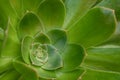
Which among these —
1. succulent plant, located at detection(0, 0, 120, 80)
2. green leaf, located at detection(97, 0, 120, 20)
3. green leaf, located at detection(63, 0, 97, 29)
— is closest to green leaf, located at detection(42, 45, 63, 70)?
succulent plant, located at detection(0, 0, 120, 80)

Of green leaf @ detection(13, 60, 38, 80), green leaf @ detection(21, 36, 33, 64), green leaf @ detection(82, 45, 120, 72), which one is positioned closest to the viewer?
green leaf @ detection(13, 60, 38, 80)

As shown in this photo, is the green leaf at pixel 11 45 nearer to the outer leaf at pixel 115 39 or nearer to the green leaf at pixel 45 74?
the green leaf at pixel 45 74

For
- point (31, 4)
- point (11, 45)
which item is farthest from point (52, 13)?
point (11, 45)

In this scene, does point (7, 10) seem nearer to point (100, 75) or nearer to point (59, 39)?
point (59, 39)

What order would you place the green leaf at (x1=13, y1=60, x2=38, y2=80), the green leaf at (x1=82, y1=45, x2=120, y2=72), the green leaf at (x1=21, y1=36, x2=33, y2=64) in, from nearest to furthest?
the green leaf at (x1=13, y1=60, x2=38, y2=80) < the green leaf at (x1=21, y1=36, x2=33, y2=64) < the green leaf at (x1=82, y1=45, x2=120, y2=72)

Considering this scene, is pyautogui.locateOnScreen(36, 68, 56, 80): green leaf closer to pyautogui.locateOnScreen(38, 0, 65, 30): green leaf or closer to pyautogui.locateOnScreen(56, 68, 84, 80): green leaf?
pyautogui.locateOnScreen(56, 68, 84, 80): green leaf

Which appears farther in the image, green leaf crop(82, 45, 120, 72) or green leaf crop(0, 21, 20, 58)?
green leaf crop(82, 45, 120, 72)

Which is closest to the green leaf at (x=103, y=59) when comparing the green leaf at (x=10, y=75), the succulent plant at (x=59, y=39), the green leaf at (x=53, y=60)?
the succulent plant at (x=59, y=39)
